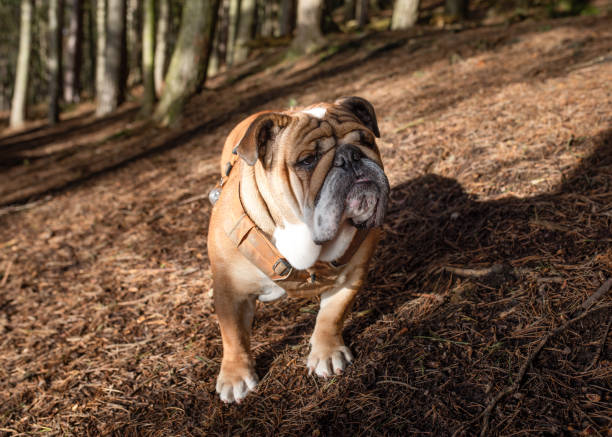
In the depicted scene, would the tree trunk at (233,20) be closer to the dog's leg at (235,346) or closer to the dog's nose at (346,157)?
the dog's leg at (235,346)

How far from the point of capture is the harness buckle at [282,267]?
2418 millimetres

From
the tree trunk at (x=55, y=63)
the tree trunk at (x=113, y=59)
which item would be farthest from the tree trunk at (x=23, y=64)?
the tree trunk at (x=113, y=59)

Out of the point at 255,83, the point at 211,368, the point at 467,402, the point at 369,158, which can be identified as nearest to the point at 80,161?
the point at 255,83

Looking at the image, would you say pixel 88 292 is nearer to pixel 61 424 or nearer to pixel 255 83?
pixel 61 424

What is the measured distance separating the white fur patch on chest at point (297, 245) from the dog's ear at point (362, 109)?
2.59 feet

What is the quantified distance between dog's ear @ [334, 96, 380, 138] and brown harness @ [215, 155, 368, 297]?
2.22ft

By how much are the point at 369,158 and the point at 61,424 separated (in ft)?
7.89

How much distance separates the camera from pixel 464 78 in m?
6.66

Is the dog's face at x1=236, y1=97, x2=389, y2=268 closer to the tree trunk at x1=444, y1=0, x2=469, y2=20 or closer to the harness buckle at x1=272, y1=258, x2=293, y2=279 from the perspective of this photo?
the harness buckle at x1=272, y1=258, x2=293, y2=279

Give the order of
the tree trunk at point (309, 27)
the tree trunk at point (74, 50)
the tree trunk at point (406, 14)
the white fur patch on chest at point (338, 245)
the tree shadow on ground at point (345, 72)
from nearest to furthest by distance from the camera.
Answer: the white fur patch on chest at point (338, 245), the tree shadow on ground at point (345, 72), the tree trunk at point (309, 27), the tree trunk at point (406, 14), the tree trunk at point (74, 50)

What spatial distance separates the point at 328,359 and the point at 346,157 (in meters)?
1.21

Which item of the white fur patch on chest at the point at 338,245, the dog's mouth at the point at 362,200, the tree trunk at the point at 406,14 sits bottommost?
the white fur patch on chest at the point at 338,245

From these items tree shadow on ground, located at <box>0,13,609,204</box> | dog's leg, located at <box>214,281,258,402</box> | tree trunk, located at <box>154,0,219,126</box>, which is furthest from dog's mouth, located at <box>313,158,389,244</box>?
tree trunk, located at <box>154,0,219,126</box>

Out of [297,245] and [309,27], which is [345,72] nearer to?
[309,27]
